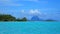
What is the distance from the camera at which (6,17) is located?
6090 mm

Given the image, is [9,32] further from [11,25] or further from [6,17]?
[11,25]

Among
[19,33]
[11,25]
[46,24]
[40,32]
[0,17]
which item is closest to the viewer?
[0,17]

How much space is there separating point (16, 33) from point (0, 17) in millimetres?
867

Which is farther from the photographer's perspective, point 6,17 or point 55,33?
point 55,33

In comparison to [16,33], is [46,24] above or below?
above

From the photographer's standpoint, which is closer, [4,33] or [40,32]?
[4,33]

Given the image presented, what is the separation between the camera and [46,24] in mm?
8977

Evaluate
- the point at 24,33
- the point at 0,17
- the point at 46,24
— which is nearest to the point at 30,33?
the point at 24,33

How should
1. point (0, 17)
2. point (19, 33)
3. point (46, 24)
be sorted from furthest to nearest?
point (46, 24) → point (19, 33) → point (0, 17)

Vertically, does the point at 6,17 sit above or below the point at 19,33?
above

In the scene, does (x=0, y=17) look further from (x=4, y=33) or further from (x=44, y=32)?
(x=44, y=32)

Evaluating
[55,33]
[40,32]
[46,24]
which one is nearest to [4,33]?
[40,32]

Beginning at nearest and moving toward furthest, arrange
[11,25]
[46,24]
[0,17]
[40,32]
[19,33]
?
[0,17] < [19,33] < [40,32] < [11,25] < [46,24]

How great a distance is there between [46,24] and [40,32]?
2118 millimetres
